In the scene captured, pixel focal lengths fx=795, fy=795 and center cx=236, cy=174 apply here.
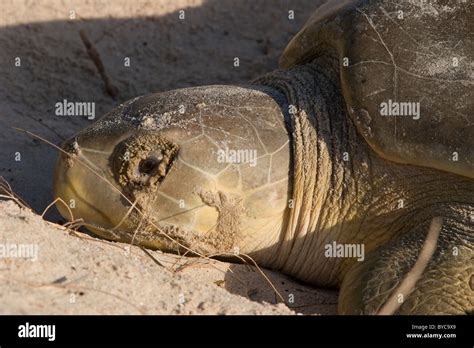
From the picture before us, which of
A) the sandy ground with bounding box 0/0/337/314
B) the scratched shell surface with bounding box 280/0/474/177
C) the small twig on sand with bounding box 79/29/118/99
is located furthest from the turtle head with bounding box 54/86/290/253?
the small twig on sand with bounding box 79/29/118/99

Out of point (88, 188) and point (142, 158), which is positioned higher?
point (142, 158)

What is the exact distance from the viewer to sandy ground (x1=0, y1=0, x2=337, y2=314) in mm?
2699

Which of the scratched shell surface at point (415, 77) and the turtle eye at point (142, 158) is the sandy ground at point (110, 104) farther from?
the scratched shell surface at point (415, 77)

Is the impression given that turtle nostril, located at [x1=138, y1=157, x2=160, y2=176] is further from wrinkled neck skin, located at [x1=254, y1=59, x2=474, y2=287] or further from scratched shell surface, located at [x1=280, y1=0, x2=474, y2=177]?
scratched shell surface, located at [x1=280, y1=0, x2=474, y2=177]

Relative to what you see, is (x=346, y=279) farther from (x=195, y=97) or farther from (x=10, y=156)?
(x=10, y=156)

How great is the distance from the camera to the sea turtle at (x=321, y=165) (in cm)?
333

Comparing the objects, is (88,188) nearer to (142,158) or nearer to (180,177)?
(142,158)

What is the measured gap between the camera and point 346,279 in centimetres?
327

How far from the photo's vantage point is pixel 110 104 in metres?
5.28

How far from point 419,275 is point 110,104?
2.82 meters

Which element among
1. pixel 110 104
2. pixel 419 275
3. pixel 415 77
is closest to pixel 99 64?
pixel 110 104

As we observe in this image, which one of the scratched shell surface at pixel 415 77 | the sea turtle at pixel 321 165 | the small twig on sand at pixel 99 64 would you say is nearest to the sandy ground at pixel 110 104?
the small twig on sand at pixel 99 64

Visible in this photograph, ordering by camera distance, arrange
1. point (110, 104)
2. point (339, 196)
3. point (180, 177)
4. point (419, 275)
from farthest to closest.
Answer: point (110, 104)
point (339, 196)
point (180, 177)
point (419, 275)
